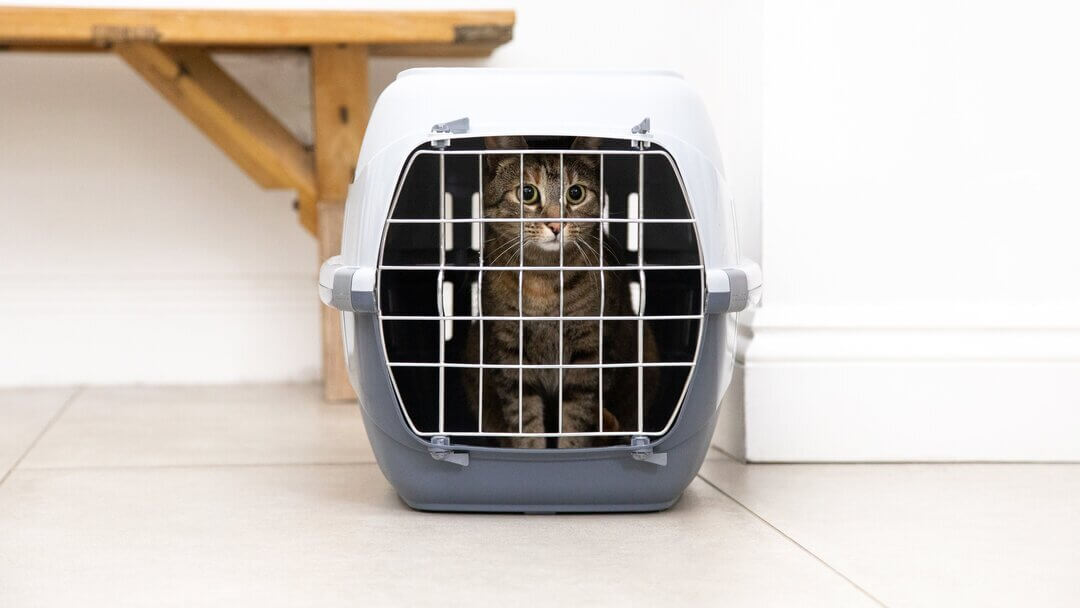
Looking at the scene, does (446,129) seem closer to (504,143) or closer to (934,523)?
(504,143)

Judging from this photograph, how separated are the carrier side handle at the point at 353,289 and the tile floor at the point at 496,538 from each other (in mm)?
254

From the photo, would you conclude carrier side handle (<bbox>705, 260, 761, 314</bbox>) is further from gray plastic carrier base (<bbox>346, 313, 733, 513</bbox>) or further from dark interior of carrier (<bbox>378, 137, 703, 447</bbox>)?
dark interior of carrier (<bbox>378, 137, 703, 447</bbox>)

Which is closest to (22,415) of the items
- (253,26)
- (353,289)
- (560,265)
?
(253,26)

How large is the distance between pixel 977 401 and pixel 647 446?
0.62 meters

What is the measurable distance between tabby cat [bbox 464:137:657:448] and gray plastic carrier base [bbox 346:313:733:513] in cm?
12

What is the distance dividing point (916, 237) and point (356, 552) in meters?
0.94

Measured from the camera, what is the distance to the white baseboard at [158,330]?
7.60ft

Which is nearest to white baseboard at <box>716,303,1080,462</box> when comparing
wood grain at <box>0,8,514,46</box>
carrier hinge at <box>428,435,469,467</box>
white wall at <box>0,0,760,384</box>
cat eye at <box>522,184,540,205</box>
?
cat eye at <box>522,184,540,205</box>

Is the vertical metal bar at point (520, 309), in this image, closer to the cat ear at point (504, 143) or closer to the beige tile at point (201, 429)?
the cat ear at point (504, 143)

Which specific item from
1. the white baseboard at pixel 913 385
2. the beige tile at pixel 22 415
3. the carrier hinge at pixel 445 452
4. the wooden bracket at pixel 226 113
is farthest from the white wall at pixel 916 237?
the beige tile at pixel 22 415

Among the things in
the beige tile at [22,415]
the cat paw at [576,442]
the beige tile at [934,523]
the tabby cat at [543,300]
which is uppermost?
the tabby cat at [543,300]

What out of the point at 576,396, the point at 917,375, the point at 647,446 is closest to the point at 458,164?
the point at 576,396

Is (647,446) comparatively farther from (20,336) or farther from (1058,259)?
(20,336)

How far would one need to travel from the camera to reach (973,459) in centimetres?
160
